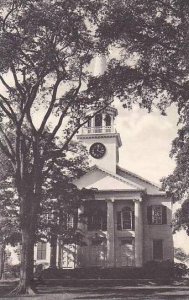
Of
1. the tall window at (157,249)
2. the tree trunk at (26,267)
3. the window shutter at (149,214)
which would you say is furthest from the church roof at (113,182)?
the tree trunk at (26,267)

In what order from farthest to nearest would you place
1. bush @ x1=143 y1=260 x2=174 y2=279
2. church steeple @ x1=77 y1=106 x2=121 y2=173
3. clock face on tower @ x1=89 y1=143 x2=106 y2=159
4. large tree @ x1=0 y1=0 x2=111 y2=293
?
1. clock face on tower @ x1=89 y1=143 x2=106 y2=159
2. church steeple @ x1=77 y1=106 x2=121 y2=173
3. bush @ x1=143 y1=260 x2=174 y2=279
4. large tree @ x1=0 y1=0 x2=111 y2=293

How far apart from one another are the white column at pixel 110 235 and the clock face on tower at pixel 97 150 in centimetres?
672

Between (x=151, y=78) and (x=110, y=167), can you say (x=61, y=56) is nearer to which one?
(x=151, y=78)

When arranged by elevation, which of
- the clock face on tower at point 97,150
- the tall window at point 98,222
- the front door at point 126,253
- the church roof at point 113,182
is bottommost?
the front door at point 126,253

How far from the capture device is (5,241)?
30766 millimetres

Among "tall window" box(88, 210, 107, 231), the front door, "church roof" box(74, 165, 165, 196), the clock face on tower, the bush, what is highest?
the clock face on tower

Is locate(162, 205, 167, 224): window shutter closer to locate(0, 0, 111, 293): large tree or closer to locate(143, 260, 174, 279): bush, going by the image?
locate(143, 260, 174, 279): bush

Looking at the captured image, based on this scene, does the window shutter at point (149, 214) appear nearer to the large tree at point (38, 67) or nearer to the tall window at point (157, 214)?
the tall window at point (157, 214)

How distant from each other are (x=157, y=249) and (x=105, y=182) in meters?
8.37

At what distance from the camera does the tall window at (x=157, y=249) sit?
41.9 m

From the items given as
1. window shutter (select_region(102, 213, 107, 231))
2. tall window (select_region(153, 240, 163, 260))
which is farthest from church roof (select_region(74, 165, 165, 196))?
tall window (select_region(153, 240, 163, 260))

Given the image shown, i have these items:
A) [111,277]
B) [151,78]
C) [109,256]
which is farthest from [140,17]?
[109,256]

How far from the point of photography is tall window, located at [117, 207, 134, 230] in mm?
41719

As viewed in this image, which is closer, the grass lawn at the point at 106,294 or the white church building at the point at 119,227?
the grass lawn at the point at 106,294
